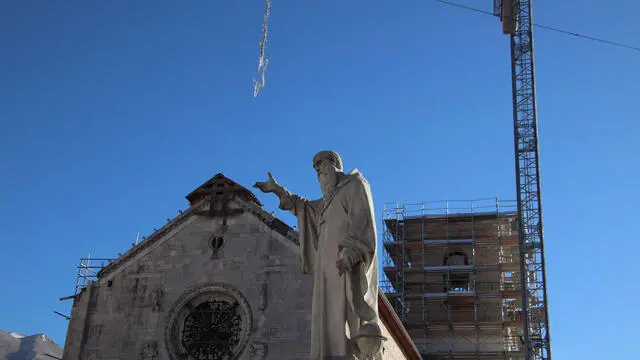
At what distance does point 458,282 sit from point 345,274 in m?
33.7

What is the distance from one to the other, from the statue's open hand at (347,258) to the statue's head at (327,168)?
3.33 ft

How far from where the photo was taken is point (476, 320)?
37219 millimetres

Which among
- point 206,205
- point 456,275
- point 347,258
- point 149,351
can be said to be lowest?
point 347,258

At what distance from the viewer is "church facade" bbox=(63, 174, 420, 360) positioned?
77.6 ft

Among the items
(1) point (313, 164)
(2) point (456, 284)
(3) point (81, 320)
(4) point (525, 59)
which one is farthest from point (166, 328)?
(4) point (525, 59)

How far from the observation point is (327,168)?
8219 mm

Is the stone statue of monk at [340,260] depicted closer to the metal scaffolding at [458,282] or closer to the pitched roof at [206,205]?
the pitched roof at [206,205]

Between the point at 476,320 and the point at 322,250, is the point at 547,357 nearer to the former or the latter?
the point at 476,320

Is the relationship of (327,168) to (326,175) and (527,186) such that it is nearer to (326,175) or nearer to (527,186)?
(326,175)

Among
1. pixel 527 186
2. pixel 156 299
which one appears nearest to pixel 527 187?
pixel 527 186

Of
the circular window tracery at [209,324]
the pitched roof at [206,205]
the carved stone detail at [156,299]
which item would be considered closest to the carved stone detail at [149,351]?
the circular window tracery at [209,324]

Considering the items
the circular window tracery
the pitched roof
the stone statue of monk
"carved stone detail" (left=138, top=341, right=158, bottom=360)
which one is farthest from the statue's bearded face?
"carved stone detail" (left=138, top=341, right=158, bottom=360)

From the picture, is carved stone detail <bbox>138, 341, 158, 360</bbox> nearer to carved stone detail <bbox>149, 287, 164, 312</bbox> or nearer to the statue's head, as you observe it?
carved stone detail <bbox>149, 287, 164, 312</bbox>

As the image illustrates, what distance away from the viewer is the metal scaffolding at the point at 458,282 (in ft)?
124
